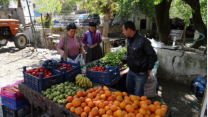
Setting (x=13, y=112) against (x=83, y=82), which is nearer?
(x=83, y=82)

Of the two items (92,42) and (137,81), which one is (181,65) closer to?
(137,81)

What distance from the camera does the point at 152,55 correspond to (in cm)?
274

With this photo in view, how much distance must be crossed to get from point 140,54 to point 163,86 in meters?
2.84

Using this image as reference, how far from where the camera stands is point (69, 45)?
4.11m

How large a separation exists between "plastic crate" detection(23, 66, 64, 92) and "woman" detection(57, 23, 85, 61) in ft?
3.68

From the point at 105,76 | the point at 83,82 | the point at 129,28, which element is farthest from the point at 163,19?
the point at 83,82

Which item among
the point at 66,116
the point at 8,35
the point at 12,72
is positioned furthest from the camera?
the point at 8,35

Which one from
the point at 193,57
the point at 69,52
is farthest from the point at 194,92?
the point at 69,52

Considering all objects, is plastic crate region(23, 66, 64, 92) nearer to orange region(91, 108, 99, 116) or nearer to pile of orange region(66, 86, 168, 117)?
pile of orange region(66, 86, 168, 117)

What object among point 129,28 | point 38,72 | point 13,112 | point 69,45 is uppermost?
point 129,28

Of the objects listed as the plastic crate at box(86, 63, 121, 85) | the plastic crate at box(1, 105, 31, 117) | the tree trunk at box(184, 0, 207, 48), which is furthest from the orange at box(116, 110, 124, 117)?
the tree trunk at box(184, 0, 207, 48)

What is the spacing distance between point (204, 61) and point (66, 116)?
4471 millimetres

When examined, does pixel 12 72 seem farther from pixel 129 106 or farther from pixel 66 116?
pixel 129 106

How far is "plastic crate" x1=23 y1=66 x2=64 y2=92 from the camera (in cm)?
264
